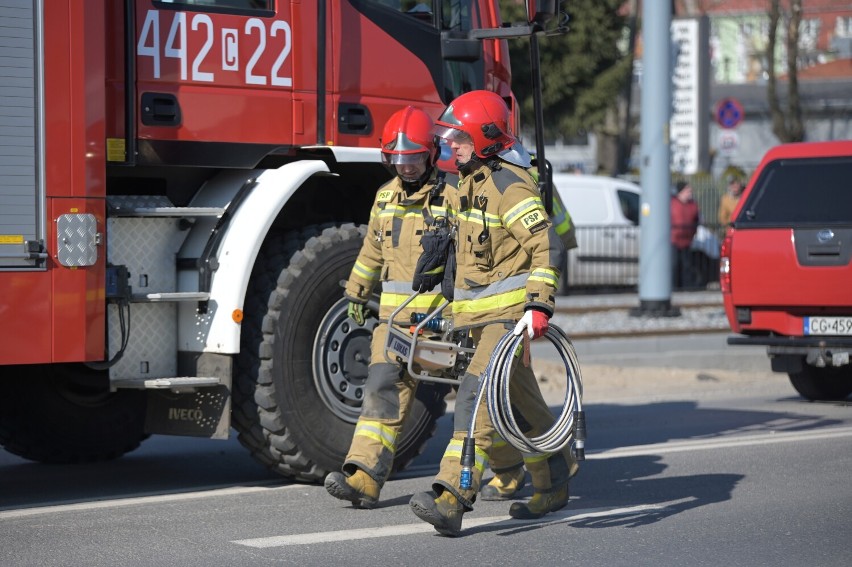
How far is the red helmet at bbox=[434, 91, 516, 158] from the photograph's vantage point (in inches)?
265

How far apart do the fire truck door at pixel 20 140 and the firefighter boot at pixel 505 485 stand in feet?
8.45

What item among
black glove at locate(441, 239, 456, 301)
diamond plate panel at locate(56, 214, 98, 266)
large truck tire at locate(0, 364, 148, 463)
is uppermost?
diamond plate panel at locate(56, 214, 98, 266)

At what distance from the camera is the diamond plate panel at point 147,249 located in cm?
707

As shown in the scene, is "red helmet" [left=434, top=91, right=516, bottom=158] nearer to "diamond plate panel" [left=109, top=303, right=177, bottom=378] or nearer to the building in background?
"diamond plate panel" [left=109, top=303, right=177, bottom=378]

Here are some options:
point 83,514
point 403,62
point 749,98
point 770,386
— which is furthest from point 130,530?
point 749,98

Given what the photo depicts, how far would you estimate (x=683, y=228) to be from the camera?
22.5 metres

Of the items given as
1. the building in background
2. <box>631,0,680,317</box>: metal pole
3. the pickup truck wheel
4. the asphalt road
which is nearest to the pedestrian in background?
<box>631,0,680,317</box>: metal pole

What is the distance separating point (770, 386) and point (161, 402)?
7276 millimetres

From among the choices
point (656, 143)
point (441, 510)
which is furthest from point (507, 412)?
point (656, 143)

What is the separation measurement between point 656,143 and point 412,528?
37.6 ft

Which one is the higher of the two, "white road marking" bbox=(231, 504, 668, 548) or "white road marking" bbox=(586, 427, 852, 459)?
"white road marking" bbox=(586, 427, 852, 459)

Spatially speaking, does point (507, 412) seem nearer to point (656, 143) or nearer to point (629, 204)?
point (656, 143)

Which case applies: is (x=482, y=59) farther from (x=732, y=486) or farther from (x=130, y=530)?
(x=130, y=530)

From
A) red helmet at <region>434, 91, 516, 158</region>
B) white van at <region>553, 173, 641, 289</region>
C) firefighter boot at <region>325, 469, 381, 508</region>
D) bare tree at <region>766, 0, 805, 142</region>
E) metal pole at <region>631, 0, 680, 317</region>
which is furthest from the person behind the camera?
bare tree at <region>766, 0, 805, 142</region>
